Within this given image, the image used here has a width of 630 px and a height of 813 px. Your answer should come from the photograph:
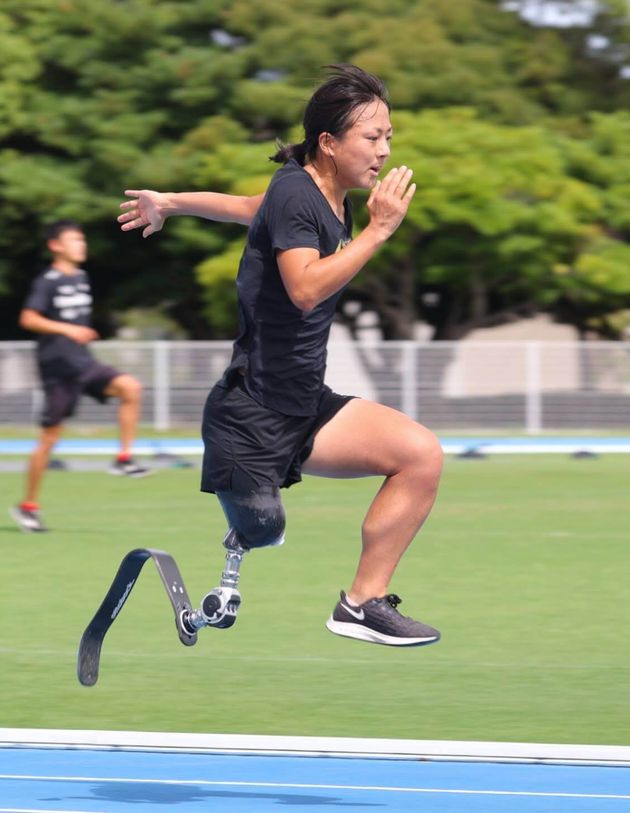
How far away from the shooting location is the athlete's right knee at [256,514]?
199 inches

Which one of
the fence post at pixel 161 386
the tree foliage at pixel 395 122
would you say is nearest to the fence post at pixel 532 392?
the tree foliage at pixel 395 122

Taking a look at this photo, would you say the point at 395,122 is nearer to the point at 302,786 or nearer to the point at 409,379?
the point at 409,379

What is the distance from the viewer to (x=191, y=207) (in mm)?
5594

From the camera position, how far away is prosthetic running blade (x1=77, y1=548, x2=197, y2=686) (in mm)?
5195

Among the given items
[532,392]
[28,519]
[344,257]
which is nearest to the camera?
[344,257]

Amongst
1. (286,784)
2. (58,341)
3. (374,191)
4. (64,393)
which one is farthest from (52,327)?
(374,191)

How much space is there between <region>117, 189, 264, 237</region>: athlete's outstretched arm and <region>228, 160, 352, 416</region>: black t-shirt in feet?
1.30

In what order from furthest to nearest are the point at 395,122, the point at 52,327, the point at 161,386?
1. the point at 161,386
2. the point at 395,122
3. the point at 52,327

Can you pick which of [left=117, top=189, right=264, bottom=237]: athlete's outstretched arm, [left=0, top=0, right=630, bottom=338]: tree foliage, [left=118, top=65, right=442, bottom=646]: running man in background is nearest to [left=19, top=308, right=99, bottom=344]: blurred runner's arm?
[left=117, top=189, right=264, bottom=237]: athlete's outstretched arm

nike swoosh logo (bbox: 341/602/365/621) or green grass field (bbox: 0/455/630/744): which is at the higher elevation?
nike swoosh logo (bbox: 341/602/365/621)

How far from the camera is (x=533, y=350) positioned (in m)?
24.6

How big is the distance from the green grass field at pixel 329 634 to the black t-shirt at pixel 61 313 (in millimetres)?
1147

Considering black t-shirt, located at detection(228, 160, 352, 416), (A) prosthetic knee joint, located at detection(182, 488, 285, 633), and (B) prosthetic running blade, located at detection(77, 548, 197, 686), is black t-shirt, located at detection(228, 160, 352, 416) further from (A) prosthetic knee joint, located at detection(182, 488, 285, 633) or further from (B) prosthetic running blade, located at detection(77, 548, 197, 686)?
(B) prosthetic running blade, located at detection(77, 548, 197, 686)

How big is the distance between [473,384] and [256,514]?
19631 millimetres
